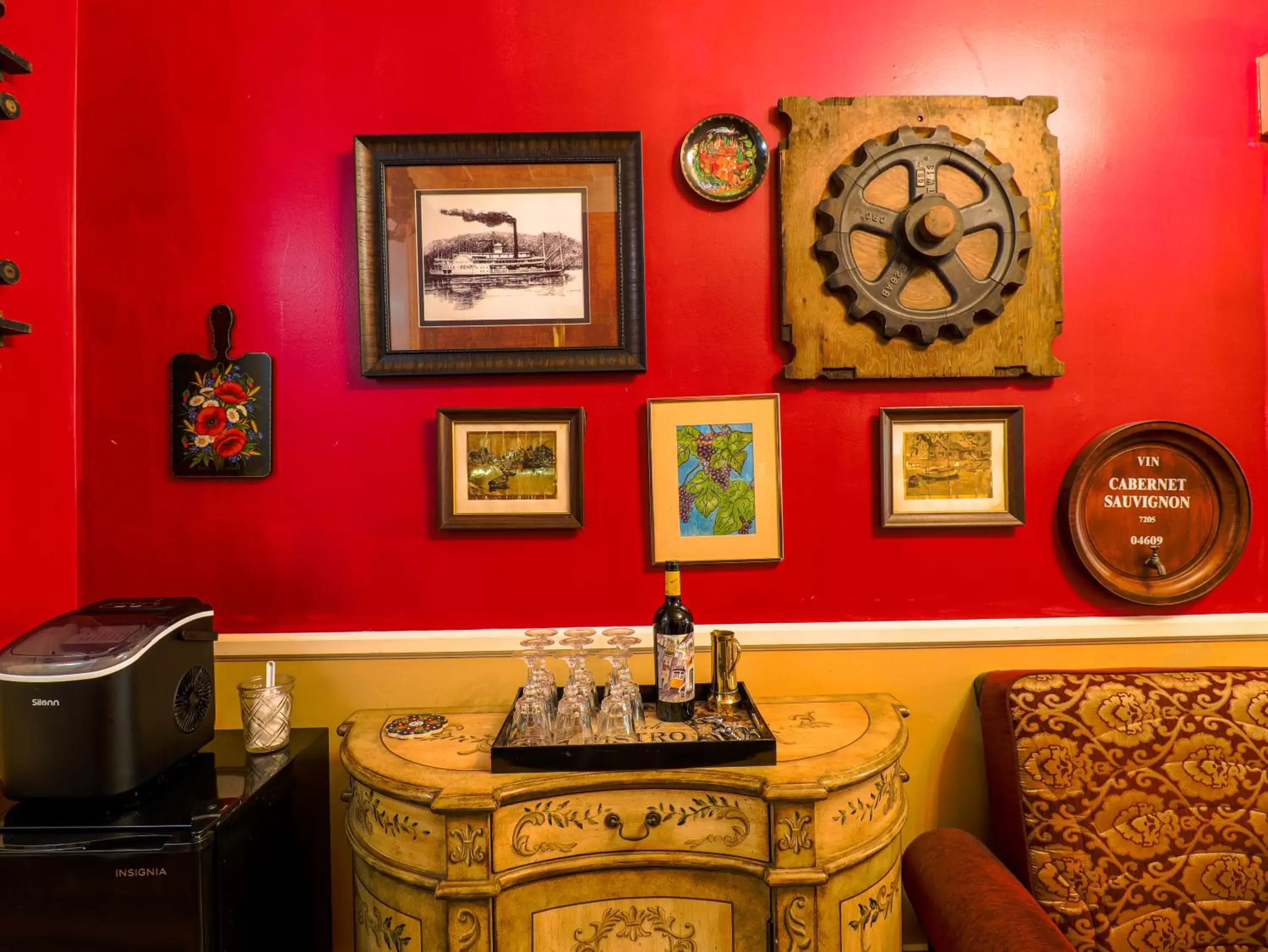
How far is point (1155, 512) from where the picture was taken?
6.79 feet

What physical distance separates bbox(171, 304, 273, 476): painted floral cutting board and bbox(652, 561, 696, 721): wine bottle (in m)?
1.22

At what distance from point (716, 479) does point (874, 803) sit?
2.98 feet

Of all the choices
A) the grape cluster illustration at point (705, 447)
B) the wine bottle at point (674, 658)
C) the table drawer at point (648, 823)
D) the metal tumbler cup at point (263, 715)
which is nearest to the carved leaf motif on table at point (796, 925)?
the table drawer at point (648, 823)

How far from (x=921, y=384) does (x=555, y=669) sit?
1.35m

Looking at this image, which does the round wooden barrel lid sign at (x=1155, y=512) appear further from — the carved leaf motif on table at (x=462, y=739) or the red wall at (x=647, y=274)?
the carved leaf motif on table at (x=462, y=739)

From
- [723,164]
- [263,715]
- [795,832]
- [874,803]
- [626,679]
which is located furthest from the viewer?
[723,164]

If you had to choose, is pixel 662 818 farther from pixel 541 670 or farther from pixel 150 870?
pixel 150 870

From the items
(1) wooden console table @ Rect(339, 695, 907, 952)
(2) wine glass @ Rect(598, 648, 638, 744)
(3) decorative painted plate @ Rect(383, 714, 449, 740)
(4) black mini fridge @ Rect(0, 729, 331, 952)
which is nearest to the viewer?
(4) black mini fridge @ Rect(0, 729, 331, 952)

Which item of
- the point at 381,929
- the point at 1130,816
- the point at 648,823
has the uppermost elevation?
the point at 648,823

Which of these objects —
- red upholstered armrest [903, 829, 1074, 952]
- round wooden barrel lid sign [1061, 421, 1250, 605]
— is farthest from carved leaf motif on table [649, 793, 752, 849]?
round wooden barrel lid sign [1061, 421, 1250, 605]

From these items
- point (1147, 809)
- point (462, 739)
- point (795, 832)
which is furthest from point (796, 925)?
point (1147, 809)

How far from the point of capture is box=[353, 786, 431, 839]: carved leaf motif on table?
58.8 inches

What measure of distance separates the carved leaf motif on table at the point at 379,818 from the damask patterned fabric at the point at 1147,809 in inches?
57.4

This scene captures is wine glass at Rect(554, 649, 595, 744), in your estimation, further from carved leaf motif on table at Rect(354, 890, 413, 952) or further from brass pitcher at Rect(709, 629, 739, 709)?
carved leaf motif on table at Rect(354, 890, 413, 952)
